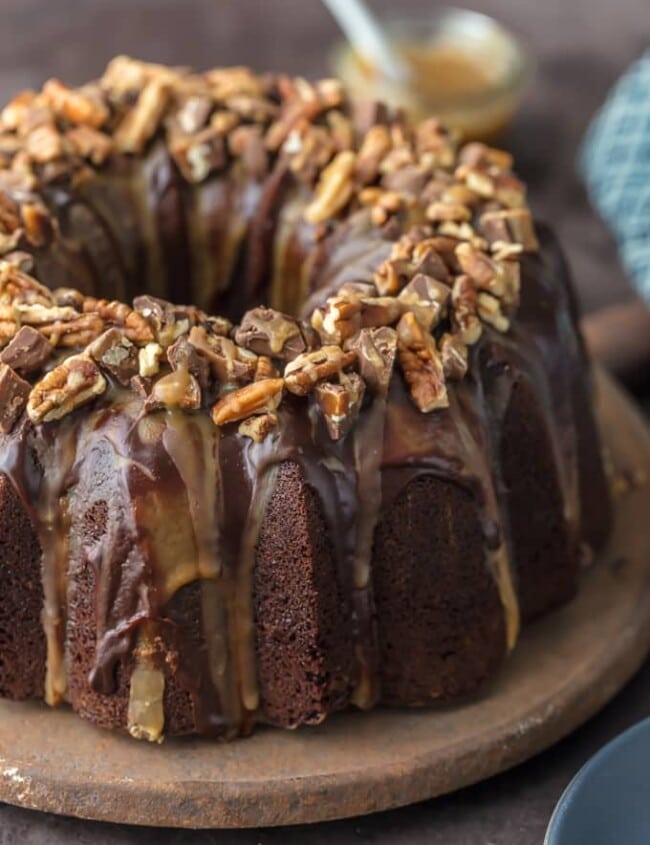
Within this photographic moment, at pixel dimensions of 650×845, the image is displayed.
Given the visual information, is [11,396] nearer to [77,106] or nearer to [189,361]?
[189,361]

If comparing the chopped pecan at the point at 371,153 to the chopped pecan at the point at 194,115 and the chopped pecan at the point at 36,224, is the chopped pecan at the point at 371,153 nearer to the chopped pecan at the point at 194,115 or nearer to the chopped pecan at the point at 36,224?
the chopped pecan at the point at 194,115

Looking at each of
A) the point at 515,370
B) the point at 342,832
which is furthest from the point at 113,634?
the point at 515,370

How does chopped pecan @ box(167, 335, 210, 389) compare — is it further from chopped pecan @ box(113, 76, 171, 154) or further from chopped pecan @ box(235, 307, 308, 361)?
chopped pecan @ box(113, 76, 171, 154)

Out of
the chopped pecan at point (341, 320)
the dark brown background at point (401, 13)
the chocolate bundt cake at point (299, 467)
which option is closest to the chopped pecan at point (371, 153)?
the chocolate bundt cake at point (299, 467)

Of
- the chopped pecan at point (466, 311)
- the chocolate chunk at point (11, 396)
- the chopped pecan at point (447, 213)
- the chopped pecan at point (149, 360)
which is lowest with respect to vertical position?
the chopped pecan at point (466, 311)

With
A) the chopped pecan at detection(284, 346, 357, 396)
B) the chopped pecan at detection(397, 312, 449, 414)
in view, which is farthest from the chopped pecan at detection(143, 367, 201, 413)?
the chopped pecan at detection(397, 312, 449, 414)

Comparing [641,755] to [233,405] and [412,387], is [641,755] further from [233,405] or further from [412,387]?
[233,405]
